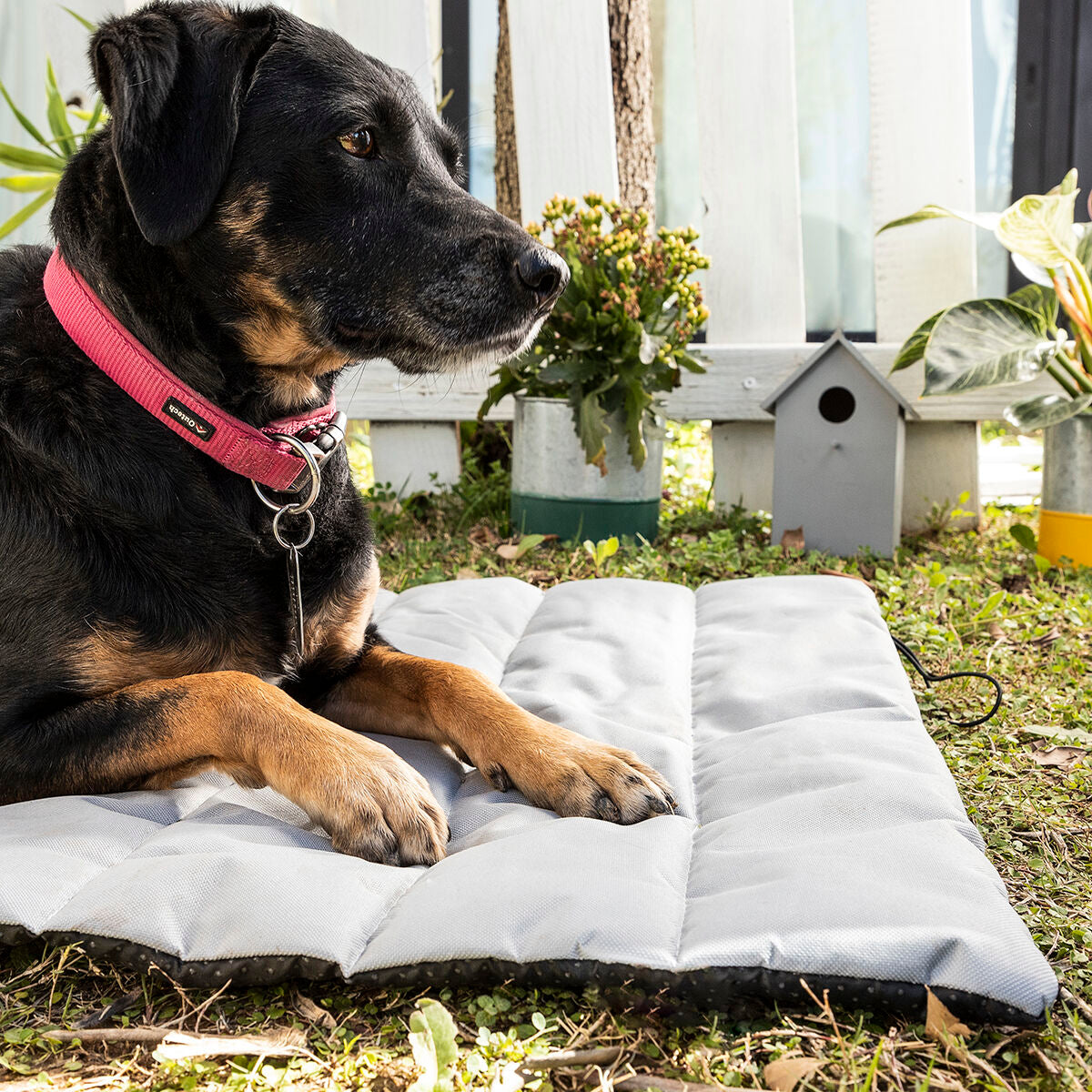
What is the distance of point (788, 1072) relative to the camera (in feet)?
3.96

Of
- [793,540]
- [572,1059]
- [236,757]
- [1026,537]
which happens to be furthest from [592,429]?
[572,1059]

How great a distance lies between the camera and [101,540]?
1849 mm

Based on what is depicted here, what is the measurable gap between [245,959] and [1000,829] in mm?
1320

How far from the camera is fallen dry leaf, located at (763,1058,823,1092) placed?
3.94ft

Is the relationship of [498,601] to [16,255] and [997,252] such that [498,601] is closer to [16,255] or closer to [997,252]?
[16,255]

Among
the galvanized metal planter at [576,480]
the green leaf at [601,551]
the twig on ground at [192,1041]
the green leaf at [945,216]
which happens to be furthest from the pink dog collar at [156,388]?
the green leaf at [945,216]

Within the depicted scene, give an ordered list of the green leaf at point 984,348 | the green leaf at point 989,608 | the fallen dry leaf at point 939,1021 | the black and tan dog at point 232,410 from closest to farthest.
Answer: the fallen dry leaf at point 939,1021
the black and tan dog at point 232,410
the green leaf at point 989,608
the green leaf at point 984,348

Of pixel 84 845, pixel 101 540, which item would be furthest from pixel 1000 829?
pixel 101 540

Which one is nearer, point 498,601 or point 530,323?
point 530,323

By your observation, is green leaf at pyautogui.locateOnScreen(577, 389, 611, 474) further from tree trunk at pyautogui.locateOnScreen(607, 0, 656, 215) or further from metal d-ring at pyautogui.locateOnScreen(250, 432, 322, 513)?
metal d-ring at pyautogui.locateOnScreen(250, 432, 322, 513)

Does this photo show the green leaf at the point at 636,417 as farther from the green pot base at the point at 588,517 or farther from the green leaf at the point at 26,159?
the green leaf at the point at 26,159

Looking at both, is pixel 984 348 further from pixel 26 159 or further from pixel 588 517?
pixel 26 159

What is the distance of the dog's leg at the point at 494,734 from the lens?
1769 mm

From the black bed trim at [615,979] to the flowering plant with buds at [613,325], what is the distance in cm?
259
